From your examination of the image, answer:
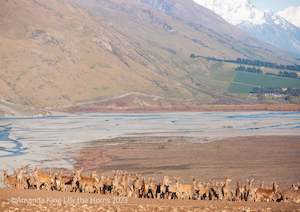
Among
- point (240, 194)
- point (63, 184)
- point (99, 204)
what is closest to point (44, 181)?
point (63, 184)

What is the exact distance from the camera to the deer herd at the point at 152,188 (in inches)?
1428

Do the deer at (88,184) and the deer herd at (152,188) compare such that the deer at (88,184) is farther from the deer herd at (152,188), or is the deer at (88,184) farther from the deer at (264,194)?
the deer at (264,194)

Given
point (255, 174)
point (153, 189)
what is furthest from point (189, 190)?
point (255, 174)

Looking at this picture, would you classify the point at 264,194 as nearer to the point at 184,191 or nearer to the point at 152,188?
the point at 184,191

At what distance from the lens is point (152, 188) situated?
37688 mm

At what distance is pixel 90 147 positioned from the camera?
96438 mm

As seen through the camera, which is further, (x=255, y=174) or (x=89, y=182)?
(x=255, y=174)

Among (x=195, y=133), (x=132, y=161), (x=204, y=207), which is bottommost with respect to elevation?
(x=204, y=207)

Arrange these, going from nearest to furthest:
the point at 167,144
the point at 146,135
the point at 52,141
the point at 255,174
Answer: the point at 255,174, the point at 167,144, the point at 52,141, the point at 146,135

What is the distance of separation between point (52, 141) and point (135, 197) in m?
71.6

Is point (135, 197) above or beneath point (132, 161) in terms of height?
beneath

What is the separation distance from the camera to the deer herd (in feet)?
119

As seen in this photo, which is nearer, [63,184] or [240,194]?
[240,194]

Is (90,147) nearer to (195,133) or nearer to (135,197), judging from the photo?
(195,133)
